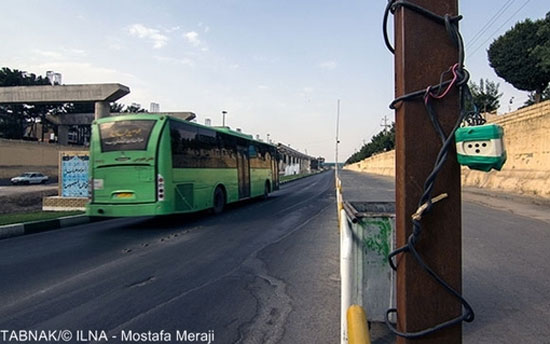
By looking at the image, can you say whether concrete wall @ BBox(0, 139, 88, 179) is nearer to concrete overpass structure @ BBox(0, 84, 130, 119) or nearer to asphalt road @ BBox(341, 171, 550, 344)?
concrete overpass structure @ BBox(0, 84, 130, 119)

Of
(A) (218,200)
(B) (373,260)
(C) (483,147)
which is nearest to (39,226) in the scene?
(A) (218,200)

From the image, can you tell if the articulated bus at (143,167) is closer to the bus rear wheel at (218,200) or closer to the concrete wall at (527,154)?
the bus rear wheel at (218,200)

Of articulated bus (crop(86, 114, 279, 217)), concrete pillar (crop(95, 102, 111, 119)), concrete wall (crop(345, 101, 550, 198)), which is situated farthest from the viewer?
concrete pillar (crop(95, 102, 111, 119))

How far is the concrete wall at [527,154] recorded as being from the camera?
16312 mm

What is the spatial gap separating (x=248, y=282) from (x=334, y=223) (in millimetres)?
5606

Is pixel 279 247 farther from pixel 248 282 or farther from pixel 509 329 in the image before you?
pixel 509 329

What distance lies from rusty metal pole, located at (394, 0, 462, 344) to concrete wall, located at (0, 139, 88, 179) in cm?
4543

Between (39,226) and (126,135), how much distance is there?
3.43m

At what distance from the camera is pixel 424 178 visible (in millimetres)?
1616

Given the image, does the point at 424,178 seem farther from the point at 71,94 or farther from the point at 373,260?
the point at 71,94

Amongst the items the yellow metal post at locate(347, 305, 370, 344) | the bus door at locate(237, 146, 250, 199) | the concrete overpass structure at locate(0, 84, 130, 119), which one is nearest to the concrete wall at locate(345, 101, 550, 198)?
the bus door at locate(237, 146, 250, 199)

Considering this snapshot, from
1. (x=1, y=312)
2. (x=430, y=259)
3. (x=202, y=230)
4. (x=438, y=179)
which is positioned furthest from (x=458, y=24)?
(x=202, y=230)

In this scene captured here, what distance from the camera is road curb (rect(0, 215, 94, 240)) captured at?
9.11 m

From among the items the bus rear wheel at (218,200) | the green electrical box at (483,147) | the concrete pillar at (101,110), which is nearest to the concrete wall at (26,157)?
the concrete pillar at (101,110)
